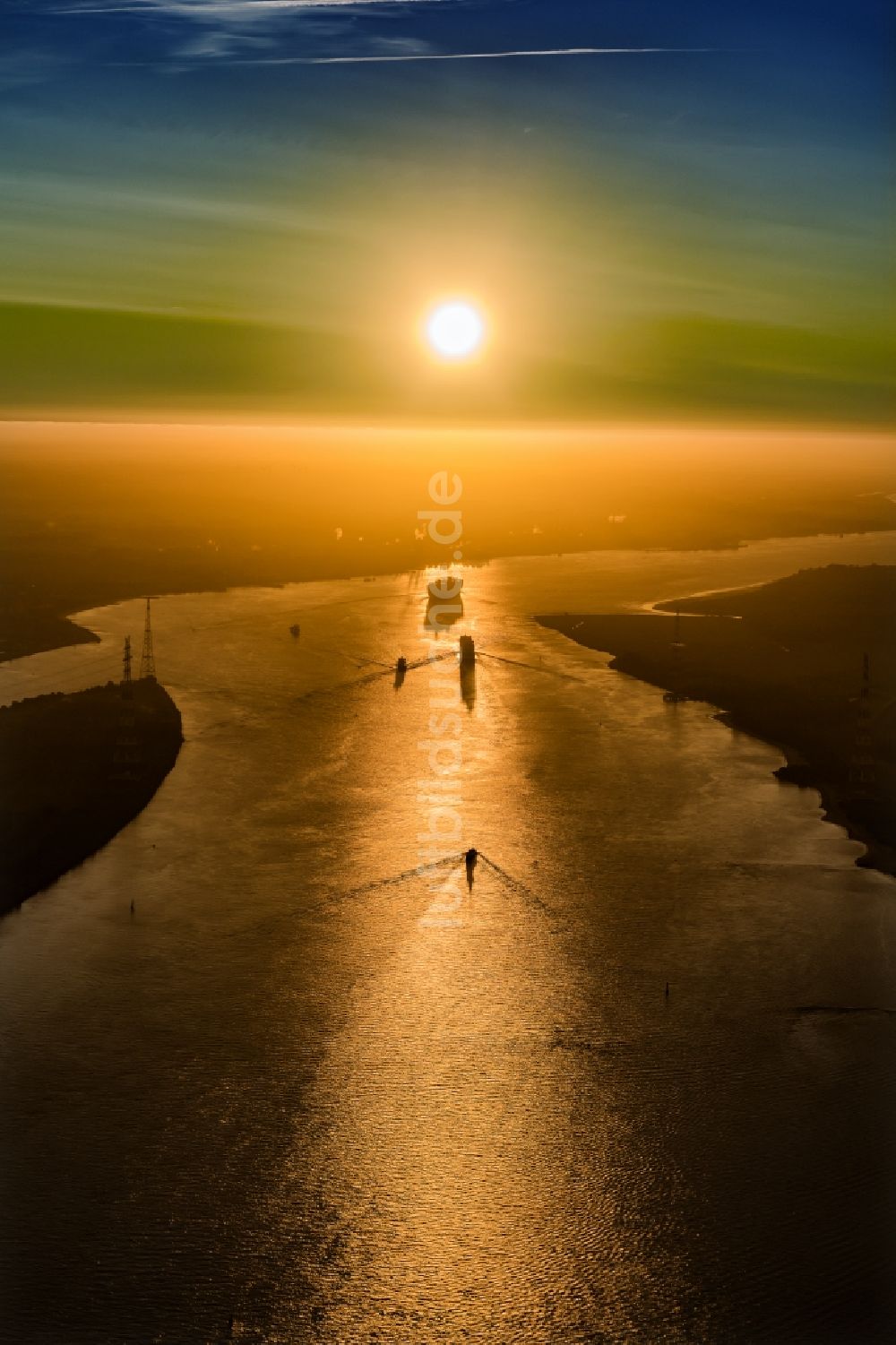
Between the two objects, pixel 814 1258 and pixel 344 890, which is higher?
pixel 344 890

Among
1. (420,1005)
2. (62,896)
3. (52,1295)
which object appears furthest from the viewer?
(62,896)

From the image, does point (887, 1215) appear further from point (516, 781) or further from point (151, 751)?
point (151, 751)

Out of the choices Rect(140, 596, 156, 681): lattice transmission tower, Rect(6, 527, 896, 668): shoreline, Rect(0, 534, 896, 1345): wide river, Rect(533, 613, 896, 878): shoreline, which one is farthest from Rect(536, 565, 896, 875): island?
Rect(140, 596, 156, 681): lattice transmission tower

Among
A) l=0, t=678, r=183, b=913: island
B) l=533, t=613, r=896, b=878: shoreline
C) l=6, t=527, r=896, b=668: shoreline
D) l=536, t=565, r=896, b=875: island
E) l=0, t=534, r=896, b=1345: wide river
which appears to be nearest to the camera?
l=0, t=534, r=896, b=1345: wide river

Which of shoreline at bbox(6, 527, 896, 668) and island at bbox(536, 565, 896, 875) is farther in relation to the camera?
shoreline at bbox(6, 527, 896, 668)

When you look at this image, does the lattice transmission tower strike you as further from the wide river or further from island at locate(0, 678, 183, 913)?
the wide river

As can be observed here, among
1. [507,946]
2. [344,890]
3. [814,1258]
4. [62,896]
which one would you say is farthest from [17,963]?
[814,1258]

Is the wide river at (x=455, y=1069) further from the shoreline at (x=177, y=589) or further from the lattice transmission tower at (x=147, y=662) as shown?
the shoreline at (x=177, y=589)
